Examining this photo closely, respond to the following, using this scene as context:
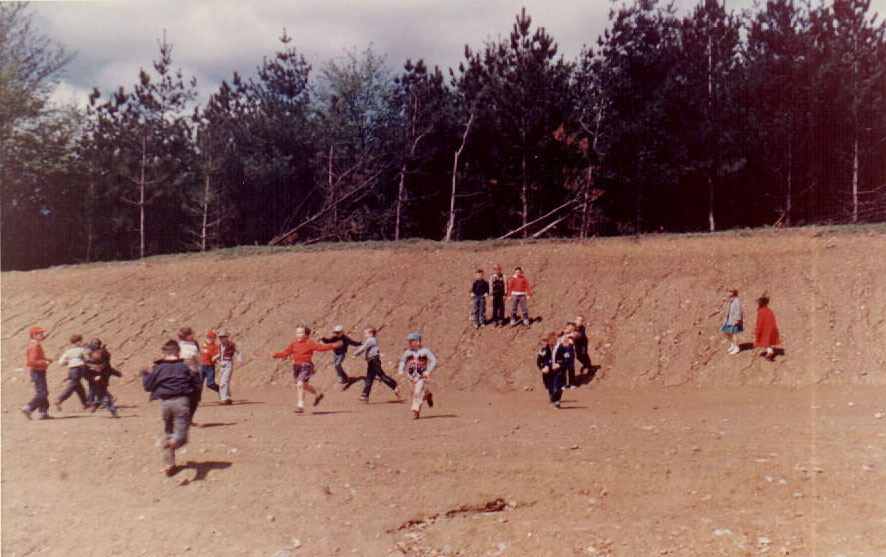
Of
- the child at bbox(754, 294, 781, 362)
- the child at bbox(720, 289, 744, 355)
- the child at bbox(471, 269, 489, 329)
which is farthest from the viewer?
the child at bbox(471, 269, 489, 329)

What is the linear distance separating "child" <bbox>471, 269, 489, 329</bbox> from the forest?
1271 centimetres

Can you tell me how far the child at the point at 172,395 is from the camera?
1045 centimetres

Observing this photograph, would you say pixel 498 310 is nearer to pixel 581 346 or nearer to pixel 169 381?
pixel 581 346

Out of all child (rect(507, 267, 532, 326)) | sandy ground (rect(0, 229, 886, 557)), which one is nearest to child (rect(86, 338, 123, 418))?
sandy ground (rect(0, 229, 886, 557))

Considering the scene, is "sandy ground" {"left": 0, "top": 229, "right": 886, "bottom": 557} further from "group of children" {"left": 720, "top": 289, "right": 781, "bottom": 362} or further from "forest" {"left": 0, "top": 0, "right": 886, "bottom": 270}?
"forest" {"left": 0, "top": 0, "right": 886, "bottom": 270}

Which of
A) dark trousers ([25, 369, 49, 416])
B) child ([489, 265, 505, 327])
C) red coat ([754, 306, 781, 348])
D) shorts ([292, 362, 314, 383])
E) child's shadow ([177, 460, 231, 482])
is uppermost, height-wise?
child ([489, 265, 505, 327])

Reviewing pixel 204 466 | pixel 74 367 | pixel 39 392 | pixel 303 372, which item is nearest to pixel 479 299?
pixel 303 372

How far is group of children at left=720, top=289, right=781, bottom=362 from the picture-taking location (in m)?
18.8

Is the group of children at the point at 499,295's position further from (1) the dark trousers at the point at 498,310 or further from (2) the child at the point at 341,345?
(2) the child at the point at 341,345

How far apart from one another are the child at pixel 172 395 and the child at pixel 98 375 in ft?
18.1

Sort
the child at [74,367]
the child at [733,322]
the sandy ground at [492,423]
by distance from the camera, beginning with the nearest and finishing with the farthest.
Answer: the sandy ground at [492,423] → the child at [74,367] → the child at [733,322]

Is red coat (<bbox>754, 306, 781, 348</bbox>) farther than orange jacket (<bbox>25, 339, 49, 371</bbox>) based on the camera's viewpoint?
Yes

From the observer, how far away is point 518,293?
22.2 metres

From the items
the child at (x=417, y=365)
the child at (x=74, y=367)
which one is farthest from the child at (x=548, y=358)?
the child at (x=74, y=367)
